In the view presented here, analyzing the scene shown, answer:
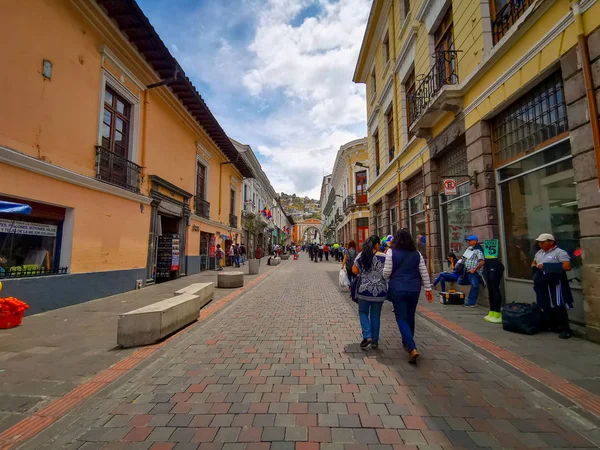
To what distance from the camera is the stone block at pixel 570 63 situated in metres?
4.76

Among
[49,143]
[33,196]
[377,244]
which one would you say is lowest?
[377,244]

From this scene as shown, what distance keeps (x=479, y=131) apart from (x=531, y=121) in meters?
1.32

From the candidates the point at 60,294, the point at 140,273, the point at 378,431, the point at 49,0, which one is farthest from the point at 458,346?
the point at 49,0

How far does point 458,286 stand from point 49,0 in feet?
39.7

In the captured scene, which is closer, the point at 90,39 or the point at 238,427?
the point at 238,427

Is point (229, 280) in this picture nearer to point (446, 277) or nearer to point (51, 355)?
point (51, 355)

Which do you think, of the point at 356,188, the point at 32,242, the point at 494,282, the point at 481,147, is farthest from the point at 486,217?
the point at 356,188

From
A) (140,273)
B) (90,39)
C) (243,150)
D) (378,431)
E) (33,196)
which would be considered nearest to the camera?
(378,431)

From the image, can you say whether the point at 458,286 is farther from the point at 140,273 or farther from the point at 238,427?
the point at 140,273

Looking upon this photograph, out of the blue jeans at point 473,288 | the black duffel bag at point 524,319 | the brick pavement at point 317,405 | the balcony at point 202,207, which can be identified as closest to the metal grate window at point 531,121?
the blue jeans at point 473,288

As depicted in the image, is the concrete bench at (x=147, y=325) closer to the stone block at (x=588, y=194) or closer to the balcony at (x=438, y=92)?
the stone block at (x=588, y=194)

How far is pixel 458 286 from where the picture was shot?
8.20 m

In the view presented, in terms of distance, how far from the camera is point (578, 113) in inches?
186

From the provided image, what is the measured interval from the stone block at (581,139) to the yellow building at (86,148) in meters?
9.95
